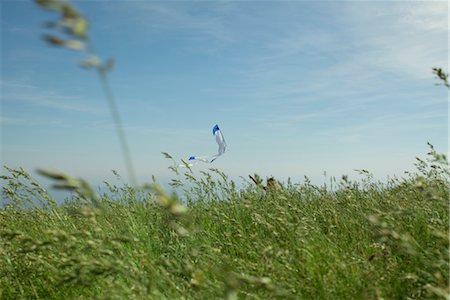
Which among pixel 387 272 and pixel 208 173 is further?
pixel 208 173

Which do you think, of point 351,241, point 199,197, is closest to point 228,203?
point 199,197

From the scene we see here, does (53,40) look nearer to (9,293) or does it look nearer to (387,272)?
(387,272)

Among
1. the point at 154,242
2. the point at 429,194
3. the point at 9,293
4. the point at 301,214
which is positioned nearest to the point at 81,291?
the point at 9,293

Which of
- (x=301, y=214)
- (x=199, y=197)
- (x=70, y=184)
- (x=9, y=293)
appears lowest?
(x=9, y=293)

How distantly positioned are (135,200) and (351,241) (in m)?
2.84

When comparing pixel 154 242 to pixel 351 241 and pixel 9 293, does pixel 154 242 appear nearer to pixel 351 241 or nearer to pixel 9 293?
pixel 9 293

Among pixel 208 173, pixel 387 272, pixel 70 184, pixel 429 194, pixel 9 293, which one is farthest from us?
pixel 208 173

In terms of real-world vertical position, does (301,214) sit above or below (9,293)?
above

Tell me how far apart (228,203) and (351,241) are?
1830mm

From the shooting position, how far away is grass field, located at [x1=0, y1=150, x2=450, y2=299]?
2324 millimetres

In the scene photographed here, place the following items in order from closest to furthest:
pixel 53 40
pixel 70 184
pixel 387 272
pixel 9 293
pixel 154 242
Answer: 1. pixel 53 40
2. pixel 70 184
3. pixel 387 272
4. pixel 9 293
5. pixel 154 242

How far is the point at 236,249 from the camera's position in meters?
4.12

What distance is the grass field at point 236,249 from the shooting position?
2324 millimetres

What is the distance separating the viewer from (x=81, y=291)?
3.58 meters
